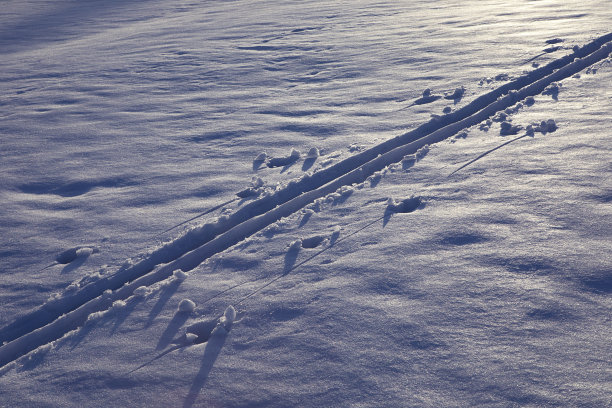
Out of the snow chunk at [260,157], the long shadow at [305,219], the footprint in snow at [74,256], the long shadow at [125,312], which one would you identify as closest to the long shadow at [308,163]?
the snow chunk at [260,157]

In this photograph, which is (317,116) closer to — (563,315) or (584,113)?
(584,113)

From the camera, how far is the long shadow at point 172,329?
210 centimetres

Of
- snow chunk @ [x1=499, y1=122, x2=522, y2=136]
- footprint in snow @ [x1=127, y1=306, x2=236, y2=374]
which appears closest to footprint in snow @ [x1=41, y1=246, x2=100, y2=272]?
footprint in snow @ [x1=127, y1=306, x2=236, y2=374]

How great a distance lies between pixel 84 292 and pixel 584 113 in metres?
3.44

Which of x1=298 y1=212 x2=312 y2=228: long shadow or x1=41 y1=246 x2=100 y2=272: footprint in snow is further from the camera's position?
x1=298 y1=212 x2=312 y2=228: long shadow

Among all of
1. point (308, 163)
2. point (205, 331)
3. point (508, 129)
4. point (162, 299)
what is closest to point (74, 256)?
point (162, 299)

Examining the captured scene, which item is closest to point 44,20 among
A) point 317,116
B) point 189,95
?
point 189,95

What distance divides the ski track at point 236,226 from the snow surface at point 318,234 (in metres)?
0.01

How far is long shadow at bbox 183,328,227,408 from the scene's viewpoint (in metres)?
1.80

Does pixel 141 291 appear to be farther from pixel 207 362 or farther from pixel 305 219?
pixel 305 219

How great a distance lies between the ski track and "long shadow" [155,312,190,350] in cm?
36

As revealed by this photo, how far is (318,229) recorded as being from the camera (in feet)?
9.15

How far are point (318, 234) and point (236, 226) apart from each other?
49cm

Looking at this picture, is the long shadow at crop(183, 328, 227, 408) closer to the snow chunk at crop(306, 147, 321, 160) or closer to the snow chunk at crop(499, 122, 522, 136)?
the snow chunk at crop(306, 147, 321, 160)
